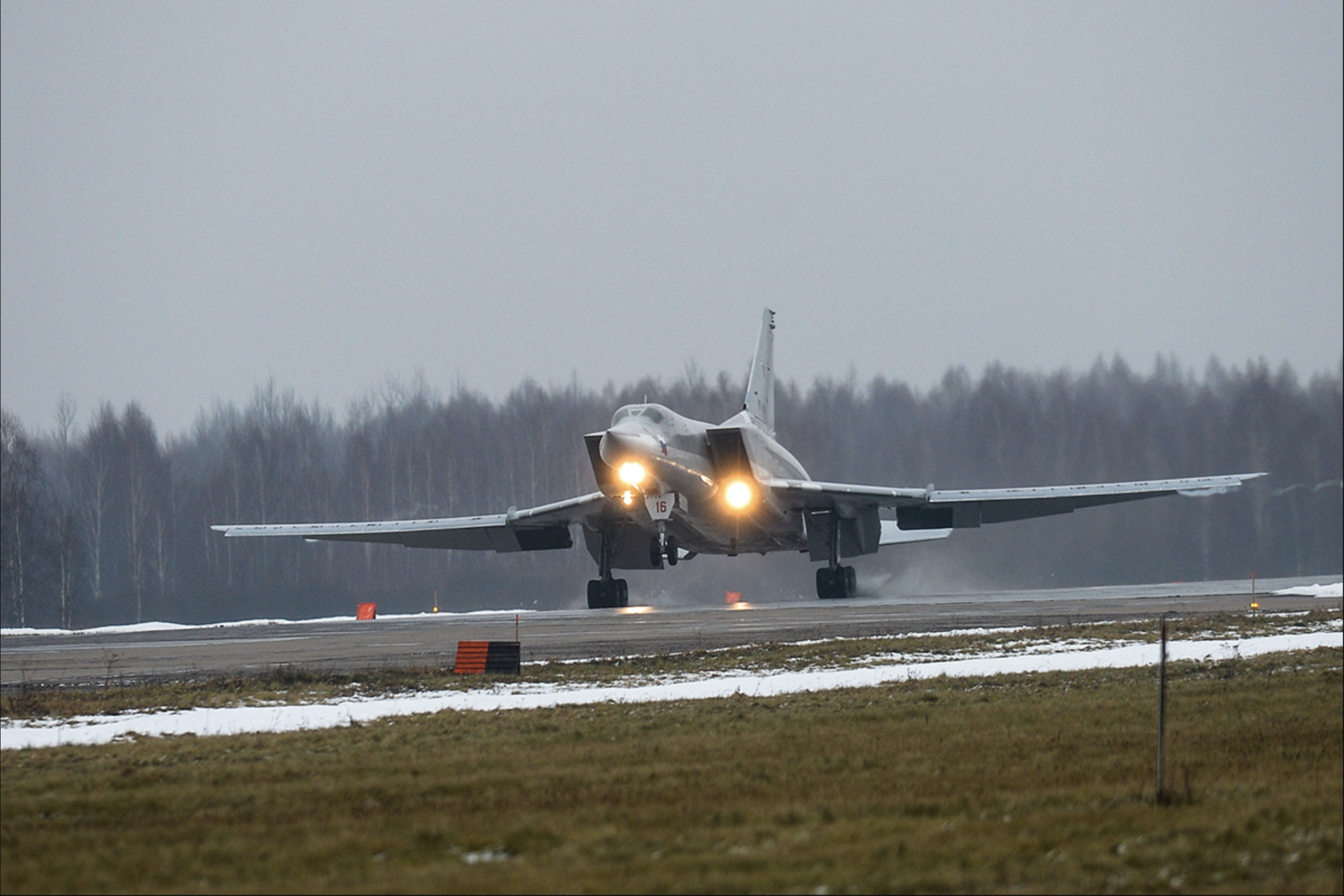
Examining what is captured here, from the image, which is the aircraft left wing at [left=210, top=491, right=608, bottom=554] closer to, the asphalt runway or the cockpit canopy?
the asphalt runway

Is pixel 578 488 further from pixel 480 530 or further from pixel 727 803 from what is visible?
pixel 727 803

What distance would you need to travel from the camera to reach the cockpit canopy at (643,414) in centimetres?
3547

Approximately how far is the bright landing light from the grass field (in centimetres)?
2511

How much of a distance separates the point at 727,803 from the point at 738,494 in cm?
3023

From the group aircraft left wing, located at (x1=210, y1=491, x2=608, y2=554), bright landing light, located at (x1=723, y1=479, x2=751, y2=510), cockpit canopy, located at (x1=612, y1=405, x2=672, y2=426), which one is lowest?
aircraft left wing, located at (x1=210, y1=491, x2=608, y2=554)

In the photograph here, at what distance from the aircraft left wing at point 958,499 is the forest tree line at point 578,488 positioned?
468 inches

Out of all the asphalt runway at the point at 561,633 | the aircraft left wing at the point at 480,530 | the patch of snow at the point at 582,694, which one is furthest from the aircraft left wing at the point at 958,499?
the patch of snow at the point at 582,694

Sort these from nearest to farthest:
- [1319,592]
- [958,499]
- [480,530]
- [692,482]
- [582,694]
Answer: [582,694]
[1319,592]
[692,482]
[958,499]
[480,530]

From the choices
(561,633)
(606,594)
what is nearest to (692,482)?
(606,594)

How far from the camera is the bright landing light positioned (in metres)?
38.3

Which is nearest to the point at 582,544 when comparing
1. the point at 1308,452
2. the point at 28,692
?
the point at 1308,452

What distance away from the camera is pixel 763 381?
46.0m

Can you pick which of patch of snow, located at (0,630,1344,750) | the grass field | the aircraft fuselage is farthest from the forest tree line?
the grass field

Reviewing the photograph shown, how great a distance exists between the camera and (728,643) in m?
23.1
